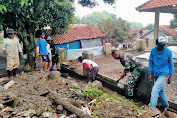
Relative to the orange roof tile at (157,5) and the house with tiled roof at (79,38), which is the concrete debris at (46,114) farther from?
the house with tiled roof at (79,38)

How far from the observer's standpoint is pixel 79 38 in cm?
1900

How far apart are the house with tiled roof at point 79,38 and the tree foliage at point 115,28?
1.17 m

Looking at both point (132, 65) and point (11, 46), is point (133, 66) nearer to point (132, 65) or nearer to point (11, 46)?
point (132, 65)

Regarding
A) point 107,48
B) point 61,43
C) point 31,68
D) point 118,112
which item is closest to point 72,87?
point 118,112

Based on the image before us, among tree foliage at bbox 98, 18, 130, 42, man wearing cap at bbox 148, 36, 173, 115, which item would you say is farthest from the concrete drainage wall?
tree foliage at bbox 98, 18, 130, 42

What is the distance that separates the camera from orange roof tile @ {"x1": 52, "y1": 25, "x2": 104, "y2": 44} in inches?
676

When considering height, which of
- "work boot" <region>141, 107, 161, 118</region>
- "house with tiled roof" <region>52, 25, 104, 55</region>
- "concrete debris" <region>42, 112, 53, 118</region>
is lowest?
"work boot" <region>141, 107, 161, 118</region>

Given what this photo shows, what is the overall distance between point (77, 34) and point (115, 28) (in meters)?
5.93

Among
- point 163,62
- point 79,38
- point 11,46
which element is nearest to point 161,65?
point 163,62

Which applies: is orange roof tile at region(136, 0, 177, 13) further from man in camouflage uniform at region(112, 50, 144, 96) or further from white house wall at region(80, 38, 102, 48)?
white house wall at region(80, 38, 102, 48)

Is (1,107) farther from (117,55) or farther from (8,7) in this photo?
(8,7)

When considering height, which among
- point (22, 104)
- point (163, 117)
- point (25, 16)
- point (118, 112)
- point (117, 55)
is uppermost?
point (25, 16)

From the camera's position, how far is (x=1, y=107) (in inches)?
113

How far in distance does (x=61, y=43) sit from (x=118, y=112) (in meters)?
14.3
